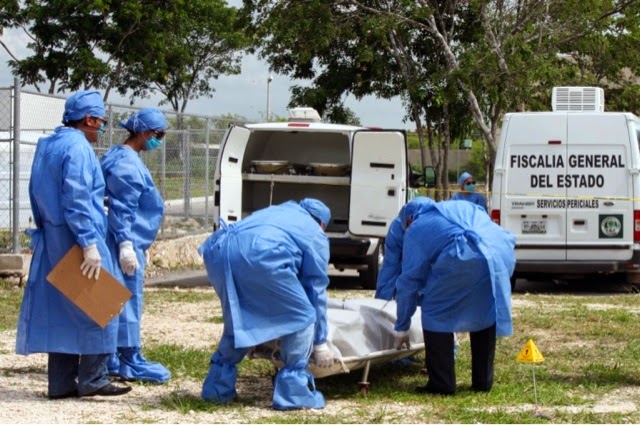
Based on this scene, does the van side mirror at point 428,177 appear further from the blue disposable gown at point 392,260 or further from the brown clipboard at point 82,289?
the brown clipboard at point 82,289

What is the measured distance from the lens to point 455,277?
26.9ft

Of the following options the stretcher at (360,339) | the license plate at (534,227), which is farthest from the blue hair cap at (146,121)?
the license plate at (534,227)

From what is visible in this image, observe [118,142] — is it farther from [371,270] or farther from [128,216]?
[128,216]

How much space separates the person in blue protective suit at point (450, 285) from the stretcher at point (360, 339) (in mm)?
316

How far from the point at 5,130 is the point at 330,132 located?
4063 millimetres

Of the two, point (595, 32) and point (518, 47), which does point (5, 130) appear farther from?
point (595, 32)

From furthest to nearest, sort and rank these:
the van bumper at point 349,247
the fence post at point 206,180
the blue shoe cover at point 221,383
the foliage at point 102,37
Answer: the foliage at point 102,37 → the fence post at point 206,180 → the van bumper at point 349,247 → the blue shoe cover at point 221,383

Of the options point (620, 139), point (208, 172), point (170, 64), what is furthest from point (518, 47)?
point (170, 64)

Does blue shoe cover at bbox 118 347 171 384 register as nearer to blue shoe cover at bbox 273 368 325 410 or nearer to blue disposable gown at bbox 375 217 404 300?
blue shoe cover at bbox 273 368 325 410

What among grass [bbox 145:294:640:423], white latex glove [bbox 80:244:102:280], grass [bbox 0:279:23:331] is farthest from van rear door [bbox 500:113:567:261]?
white latex glove [bbox 80:244:102:280]

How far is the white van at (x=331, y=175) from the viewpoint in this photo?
15.7m

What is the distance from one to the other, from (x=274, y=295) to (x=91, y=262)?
3.76 feet

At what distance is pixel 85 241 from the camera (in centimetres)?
767

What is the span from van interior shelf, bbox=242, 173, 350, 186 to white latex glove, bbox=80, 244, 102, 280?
28.6ft
